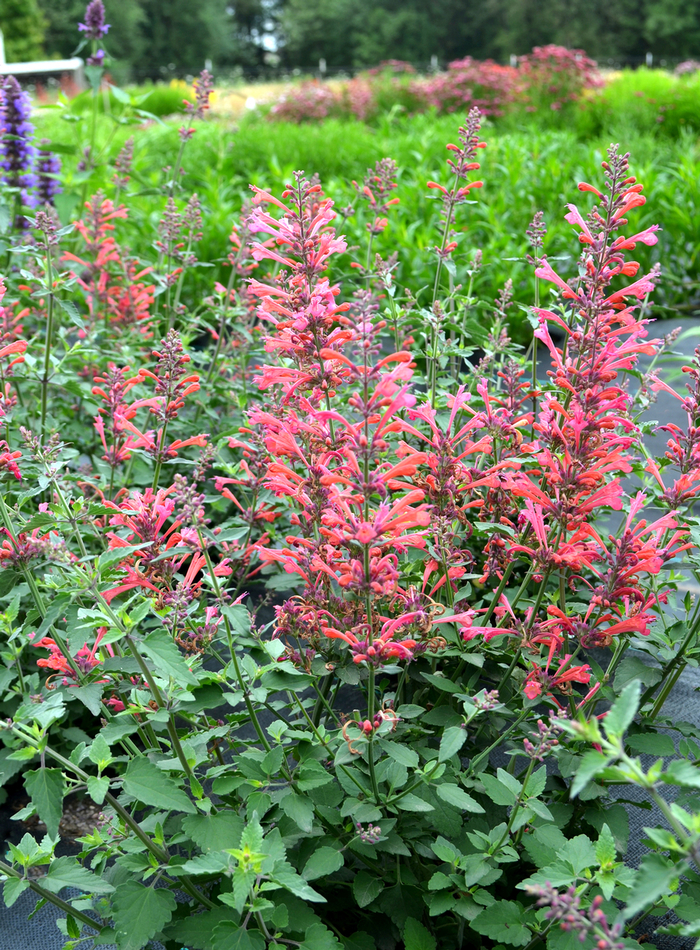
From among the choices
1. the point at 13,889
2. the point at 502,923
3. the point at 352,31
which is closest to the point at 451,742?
the point at 502,923

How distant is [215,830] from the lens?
1.67m

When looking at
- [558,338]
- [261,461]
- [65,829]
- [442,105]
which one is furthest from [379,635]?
[442,105]

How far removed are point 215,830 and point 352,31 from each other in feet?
175

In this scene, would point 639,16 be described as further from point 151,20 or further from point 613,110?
point 613,110

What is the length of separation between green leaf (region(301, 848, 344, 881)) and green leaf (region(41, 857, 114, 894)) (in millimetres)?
438

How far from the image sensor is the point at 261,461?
225 centimetres

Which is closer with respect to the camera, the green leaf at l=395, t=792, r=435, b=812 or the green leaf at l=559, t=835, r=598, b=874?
the green leaf at l=559, t=835, r=598, b=874

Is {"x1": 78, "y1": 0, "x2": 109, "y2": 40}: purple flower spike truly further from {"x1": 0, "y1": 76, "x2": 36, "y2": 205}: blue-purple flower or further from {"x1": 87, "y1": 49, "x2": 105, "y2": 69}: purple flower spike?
{"x1": 0, "y1": 76, "x2": 36, "y2": 205}: blue-purple flower

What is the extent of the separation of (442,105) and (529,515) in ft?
47.5

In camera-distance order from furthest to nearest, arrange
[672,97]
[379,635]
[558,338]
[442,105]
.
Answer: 1. [442,105]
2. [672,97]
3. [558,338]
4. [379,635]

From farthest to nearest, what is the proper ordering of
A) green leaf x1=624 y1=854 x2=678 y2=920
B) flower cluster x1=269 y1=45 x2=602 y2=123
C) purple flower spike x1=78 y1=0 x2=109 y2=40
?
1. flower cluster x1=269 y1=45 x2=602 y2=123
2. purple flower spike x1=78 y1=0 x2=109 y2=40
3. green leaf x1=624 y1=854 x2=678 y2=920

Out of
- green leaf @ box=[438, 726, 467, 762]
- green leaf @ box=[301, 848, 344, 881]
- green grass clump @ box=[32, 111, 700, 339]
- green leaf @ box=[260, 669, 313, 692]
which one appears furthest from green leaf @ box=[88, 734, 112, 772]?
green grass clump @ box=[32, 111, 700, 339]

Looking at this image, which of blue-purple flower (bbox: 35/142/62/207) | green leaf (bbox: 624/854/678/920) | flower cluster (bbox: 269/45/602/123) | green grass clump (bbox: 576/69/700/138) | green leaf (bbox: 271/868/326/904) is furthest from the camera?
flower cluster (bbox: 269/45/602/123)

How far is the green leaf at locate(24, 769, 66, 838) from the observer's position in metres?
1.54
